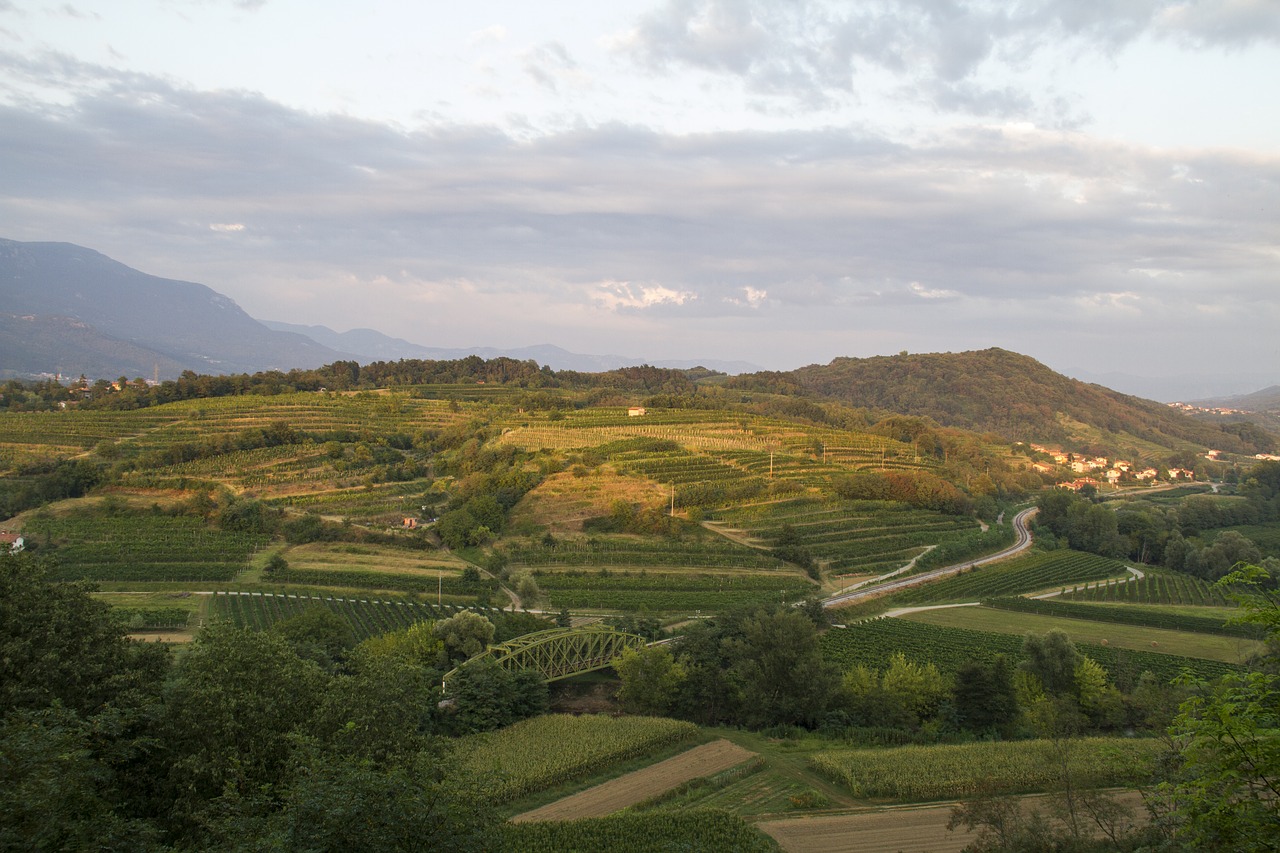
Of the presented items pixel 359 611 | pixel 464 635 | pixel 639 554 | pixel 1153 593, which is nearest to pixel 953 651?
pixel 639 554

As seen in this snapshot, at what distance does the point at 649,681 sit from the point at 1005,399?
149 metres

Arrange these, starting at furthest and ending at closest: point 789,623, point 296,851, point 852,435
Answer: point 852,435 < point 789,623 < point 296,851

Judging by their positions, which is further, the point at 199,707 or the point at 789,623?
the point at 789,623

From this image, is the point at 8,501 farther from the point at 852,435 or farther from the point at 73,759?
the point at 852,435

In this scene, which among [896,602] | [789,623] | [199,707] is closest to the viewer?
[199,707]

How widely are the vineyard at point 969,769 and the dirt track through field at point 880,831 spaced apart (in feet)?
2.13

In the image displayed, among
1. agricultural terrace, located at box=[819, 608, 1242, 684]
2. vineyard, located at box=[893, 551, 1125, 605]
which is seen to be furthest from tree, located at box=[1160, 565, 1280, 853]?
vineyard, located at box=[893, 551, 1125, 605]

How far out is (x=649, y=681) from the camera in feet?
93.8

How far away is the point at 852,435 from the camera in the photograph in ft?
279

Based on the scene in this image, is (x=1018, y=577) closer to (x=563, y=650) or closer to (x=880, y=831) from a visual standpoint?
(x=563, y=650)

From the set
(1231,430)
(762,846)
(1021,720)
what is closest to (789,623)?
(1021,720)

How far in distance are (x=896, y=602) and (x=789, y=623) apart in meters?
18.9

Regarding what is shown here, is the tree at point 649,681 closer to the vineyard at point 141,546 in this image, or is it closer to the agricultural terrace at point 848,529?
the agricultural terrace at point 848,529

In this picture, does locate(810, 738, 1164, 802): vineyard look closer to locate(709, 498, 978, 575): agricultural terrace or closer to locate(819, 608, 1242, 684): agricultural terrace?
locate(819, 608, 1242, 684): agricultural terrace
